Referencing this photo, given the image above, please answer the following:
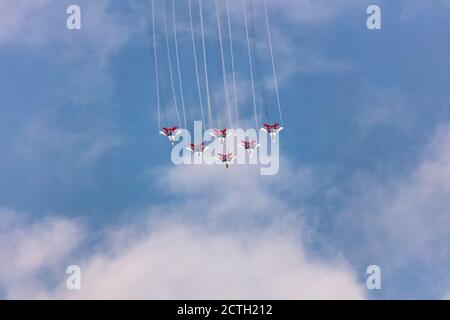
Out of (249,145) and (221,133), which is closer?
(221,133)

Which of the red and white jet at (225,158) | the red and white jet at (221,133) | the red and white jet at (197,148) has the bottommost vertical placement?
the red and white jet at (225,158)

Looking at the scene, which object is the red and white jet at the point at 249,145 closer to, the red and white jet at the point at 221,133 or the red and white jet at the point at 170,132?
the red and white jet at the point at 221,133

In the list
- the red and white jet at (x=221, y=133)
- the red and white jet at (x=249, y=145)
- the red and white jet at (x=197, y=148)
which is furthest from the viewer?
the red and white jet at (x=249, y=145)

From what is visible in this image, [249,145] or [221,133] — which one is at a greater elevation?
[221,133]

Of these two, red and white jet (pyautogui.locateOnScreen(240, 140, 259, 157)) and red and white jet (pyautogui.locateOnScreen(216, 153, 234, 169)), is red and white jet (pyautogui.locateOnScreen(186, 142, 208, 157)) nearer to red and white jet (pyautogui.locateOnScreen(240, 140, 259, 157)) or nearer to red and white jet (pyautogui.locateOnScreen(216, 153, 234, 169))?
red and white jet (pyautogui.locateOnScreen(216, 153, 234, 169))

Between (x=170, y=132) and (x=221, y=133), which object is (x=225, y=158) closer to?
(x=221, y=133)

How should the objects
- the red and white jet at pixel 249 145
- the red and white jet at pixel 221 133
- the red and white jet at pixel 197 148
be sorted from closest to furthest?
the red and white jet at pixel 221 133 < the red and white jet at pixel 197 148 < the red and white jet at pixel 249 145

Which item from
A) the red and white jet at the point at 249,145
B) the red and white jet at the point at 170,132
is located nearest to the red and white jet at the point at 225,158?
the red and white jet at the point at 249,145

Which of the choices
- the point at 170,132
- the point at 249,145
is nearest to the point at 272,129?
the point at 249,145
